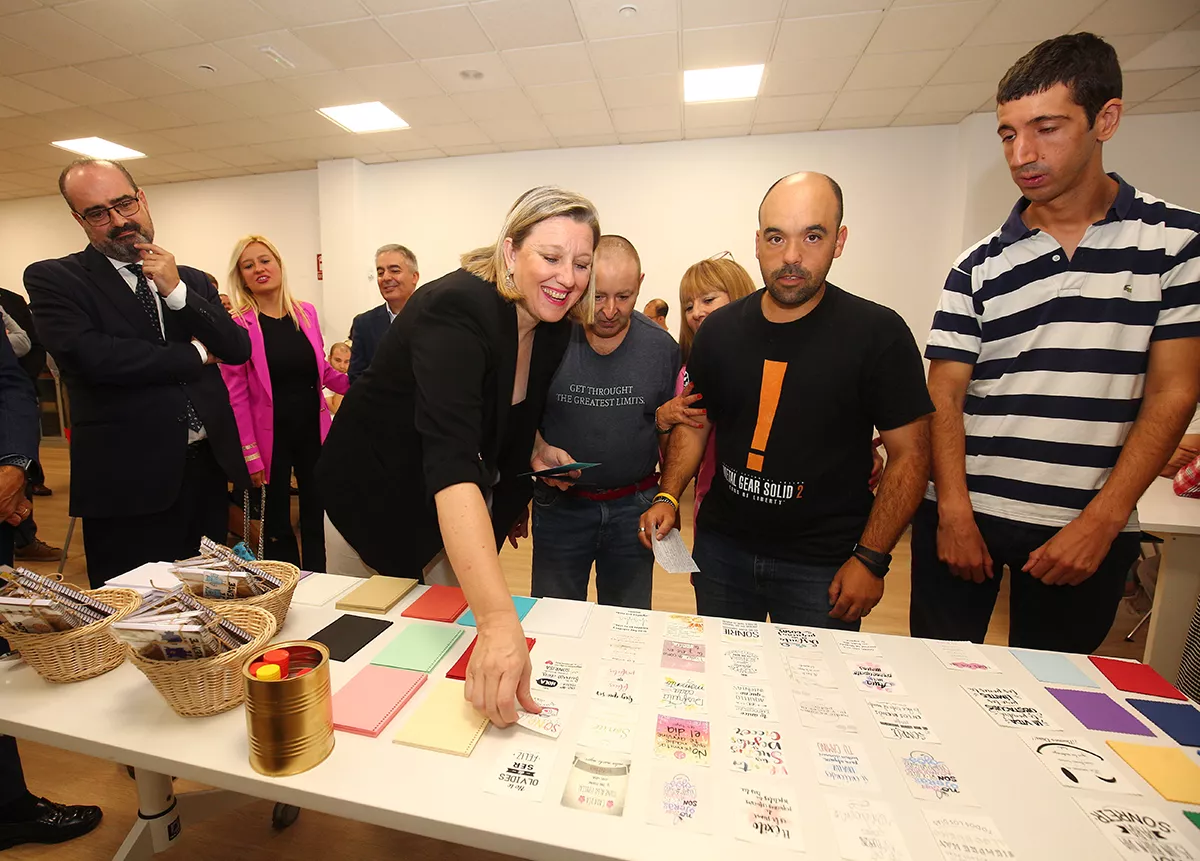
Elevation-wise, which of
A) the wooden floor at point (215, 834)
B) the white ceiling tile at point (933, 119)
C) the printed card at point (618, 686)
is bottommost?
the wooden floor at point (215, 834)

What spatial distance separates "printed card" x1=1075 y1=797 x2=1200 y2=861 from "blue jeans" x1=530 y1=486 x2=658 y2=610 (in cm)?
124

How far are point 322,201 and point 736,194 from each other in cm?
430

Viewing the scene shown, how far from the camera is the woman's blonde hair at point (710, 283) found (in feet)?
7.28

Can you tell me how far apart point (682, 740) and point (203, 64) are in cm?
507

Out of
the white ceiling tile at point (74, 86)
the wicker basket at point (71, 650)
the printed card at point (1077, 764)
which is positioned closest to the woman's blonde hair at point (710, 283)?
the printed card at point (1077, 764)

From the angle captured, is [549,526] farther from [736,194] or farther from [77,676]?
[736,194]

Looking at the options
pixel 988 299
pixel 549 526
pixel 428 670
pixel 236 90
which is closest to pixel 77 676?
pixel 428 670

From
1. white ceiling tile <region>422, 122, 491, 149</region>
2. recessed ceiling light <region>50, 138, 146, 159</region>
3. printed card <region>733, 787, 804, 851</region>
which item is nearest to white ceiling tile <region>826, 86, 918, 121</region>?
white ceiling tile <region>422, 122, 491, 149</region>

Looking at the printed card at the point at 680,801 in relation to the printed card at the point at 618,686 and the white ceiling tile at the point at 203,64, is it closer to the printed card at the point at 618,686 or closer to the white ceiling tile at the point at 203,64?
the printed card at the point at 618,686

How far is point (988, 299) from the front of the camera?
51.8 inches

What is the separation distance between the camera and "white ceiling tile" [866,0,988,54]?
3188mm

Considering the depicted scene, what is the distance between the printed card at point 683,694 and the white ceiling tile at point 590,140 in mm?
5279

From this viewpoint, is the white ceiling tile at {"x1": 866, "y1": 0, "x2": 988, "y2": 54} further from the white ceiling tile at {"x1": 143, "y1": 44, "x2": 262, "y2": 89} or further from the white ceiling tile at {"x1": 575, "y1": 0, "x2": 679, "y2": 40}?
the white ceiling tile at {"x1": 143, "y1": 44, "x2": 262, "y2": 89}

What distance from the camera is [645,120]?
4.85 metres
